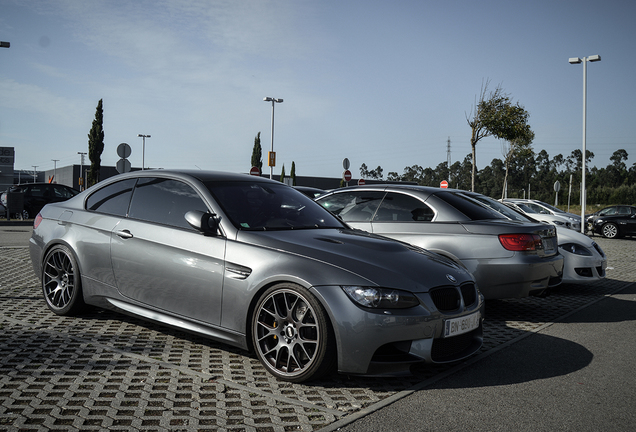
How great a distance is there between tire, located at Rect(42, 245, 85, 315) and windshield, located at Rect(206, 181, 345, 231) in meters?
1.78

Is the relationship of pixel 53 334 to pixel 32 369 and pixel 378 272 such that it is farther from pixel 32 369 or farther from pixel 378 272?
pixel 378 272

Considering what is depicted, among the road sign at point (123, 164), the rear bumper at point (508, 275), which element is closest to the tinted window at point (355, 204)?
the rear bumper at point (508, 275)

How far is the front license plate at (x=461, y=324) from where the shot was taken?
153 inches

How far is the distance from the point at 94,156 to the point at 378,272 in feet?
168

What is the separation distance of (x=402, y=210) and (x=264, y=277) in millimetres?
3110

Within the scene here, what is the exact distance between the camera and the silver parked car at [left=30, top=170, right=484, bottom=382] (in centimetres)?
369

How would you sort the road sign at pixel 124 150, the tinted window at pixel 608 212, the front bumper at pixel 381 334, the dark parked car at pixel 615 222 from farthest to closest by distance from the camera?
the tinted window at pixel 608 212
the dark parked car at pixel 615 222
the road sign at pixel 124 150
the front bumper at pixel 381 334

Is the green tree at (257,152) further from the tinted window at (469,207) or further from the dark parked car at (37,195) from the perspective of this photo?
the tinted window at (469,207)

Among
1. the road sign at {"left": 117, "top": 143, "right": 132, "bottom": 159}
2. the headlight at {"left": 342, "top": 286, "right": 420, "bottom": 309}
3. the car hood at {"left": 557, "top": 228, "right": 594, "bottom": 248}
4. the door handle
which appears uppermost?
the road sign at {"left": 117, "top": 143, "right": 132, "bottom": 159}

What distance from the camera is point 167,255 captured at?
14.8 ft

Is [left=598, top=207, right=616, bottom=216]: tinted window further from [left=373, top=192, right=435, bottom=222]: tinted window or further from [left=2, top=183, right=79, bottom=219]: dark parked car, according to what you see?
[left=2, top=183, right=79, bottom=219]: dark parked car

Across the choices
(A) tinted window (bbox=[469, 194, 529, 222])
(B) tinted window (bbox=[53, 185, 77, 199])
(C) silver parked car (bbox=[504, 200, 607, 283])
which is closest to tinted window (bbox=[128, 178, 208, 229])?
(A) tinted window (bbox=[469, 194, 529, 222])

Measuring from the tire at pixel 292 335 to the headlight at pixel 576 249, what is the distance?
5.86 m

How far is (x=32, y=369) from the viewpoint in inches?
155
